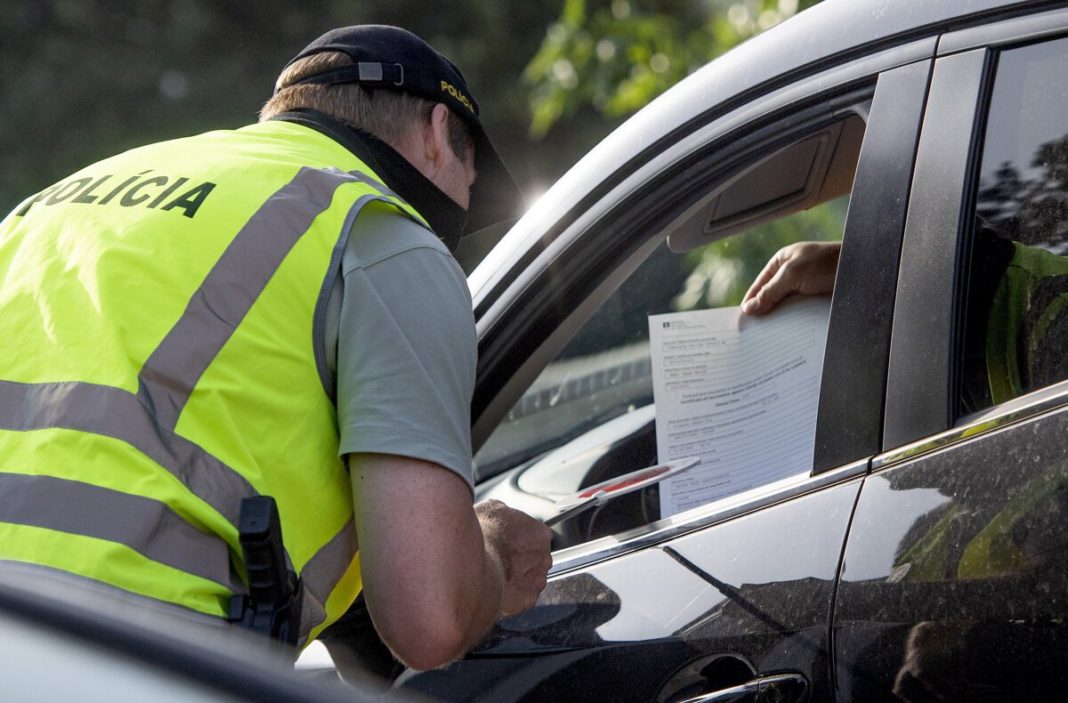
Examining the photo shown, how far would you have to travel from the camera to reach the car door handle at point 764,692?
1444mm

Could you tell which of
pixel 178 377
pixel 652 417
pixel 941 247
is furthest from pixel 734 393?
pixel 178 377

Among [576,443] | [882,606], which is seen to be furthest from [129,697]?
[576,443]

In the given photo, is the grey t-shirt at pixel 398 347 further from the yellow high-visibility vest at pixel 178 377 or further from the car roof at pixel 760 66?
the car roof at pixel 760 66

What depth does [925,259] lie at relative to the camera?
4.87 ft

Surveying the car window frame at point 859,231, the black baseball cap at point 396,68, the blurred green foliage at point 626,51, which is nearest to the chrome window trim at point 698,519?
the car window frame at point 859,231

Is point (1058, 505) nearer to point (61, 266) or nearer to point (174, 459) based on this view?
point (174, 459)

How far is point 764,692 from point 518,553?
0.41 m

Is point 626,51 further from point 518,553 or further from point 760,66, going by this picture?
point 518,553

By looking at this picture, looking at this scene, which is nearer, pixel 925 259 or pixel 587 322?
pixel 925 259

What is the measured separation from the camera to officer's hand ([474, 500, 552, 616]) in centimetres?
172

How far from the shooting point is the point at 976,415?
56.4 inches

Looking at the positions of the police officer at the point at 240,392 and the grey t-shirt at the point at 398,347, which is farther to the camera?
the grey t-shirt at the point at 398,347

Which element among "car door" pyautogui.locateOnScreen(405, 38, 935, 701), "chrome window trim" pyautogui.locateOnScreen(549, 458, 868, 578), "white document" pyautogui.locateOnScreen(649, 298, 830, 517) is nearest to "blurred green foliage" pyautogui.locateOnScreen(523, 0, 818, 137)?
"car door" pyautogui.locateOnScreen(405, 38, 935, 701)

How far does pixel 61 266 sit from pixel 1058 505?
3.78 ft
